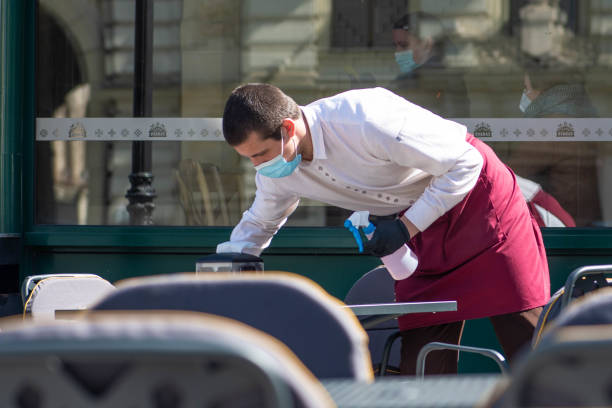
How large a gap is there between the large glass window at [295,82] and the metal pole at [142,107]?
4cm

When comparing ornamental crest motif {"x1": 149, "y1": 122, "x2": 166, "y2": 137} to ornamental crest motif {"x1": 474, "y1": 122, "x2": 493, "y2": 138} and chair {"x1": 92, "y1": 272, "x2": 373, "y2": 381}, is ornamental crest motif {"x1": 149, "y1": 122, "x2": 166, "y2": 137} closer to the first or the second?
ornamental crest motif {"x1": 474, "y1": 122, "x2": 493, "y2": 138}

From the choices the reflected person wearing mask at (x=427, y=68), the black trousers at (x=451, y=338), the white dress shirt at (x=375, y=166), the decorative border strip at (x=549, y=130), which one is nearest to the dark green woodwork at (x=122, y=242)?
the decorative border strip at (x=549, y=130)

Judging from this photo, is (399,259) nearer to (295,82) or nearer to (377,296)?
(377,296)

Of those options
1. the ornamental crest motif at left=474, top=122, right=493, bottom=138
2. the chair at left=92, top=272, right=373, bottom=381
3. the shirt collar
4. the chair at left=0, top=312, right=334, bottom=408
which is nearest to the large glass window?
the ornamental crest motif at left=474, top=122, right=493, bottom=138

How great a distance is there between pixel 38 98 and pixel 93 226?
2.92 ft

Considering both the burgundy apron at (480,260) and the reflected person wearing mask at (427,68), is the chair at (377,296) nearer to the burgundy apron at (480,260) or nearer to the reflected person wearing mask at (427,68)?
the burgundy apron at (480,260)

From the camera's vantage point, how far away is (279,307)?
1.58 meters

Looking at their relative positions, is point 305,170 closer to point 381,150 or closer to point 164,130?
point 381,150

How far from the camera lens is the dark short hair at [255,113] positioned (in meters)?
3.07

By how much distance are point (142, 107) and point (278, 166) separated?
2567mm

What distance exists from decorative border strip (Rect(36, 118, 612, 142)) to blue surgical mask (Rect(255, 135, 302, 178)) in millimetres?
2282

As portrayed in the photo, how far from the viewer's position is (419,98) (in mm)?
5414

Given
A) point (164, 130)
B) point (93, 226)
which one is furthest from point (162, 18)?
point (93, 226)

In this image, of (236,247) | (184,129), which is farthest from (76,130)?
(236,247)
